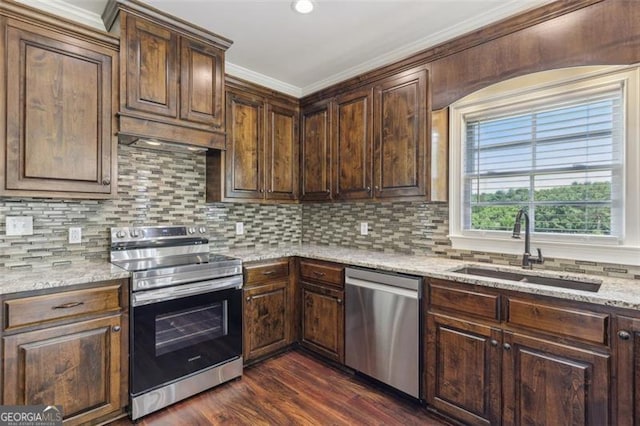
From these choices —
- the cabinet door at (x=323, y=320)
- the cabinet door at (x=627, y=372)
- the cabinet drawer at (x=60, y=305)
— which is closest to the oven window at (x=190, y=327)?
the cabinet drawer at (x=60, y=305)

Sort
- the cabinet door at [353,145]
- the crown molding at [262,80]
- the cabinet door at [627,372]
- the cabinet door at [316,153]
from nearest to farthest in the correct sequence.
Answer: the cabinet door at [627,372]
the cabinet door at [353,145]
the crown molding at [262,80]
the cabinet door at [316,153]

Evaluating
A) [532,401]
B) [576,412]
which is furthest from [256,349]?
[576,412]

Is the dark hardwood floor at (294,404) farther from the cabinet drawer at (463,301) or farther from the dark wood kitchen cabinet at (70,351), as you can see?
the cabinet drawer at (463,301)

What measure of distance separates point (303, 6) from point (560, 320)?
7.62ft

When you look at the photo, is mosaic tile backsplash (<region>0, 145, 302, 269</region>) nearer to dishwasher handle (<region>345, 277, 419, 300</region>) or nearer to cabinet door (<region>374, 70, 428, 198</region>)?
dishwasher handle (<region>345, 277, 419, 300</region>)

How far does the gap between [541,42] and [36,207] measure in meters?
3.36

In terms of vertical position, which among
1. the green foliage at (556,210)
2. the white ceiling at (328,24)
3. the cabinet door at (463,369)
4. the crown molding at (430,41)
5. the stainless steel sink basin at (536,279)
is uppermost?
the white ceiling at (328,24)

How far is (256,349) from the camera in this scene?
2.71m

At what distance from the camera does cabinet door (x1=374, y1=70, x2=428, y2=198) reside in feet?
8.15

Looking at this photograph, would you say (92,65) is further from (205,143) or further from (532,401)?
(532,401)

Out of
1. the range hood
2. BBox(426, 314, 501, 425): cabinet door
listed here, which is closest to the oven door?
the range hood

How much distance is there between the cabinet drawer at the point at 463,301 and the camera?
1.82 meters

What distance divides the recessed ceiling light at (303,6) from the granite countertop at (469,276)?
5.83 ft

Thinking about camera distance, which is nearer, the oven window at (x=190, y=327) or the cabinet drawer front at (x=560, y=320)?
the cabinet drawer front at (x=560, y=320)
